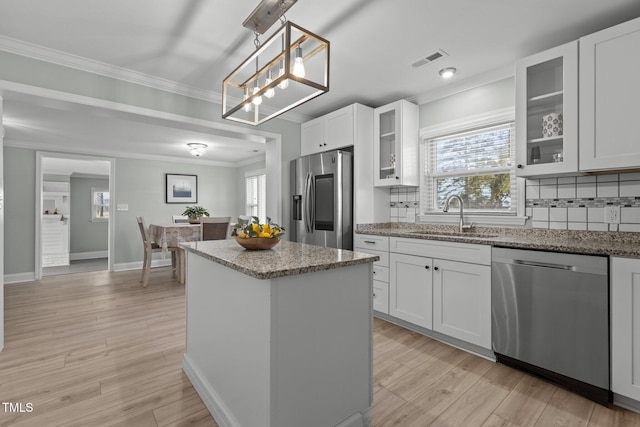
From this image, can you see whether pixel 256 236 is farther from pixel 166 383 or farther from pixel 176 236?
pixel 176 236

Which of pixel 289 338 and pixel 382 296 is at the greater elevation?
pixel 289 338

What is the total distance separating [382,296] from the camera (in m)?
3.06

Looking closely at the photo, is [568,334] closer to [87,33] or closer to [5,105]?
[87,33]

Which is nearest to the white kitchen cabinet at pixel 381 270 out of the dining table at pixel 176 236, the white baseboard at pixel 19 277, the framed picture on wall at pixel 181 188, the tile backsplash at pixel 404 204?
the tile backsplash at pixel 404 204

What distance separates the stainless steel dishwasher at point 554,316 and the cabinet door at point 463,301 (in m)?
0.06

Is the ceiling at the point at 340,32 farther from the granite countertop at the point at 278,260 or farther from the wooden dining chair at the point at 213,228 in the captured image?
the wooden dining chair at the point at 213,228

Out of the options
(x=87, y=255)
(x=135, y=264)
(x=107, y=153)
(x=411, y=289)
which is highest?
(x=107, y=153)

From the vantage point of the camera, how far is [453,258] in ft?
8.05

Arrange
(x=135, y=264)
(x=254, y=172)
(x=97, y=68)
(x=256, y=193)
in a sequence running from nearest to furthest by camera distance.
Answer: (x=97, y=68), (x=135, y=264), (x=254, y=172), (x=256, y=193)

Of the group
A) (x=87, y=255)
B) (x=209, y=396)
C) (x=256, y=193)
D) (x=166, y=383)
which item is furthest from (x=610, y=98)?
(x=87, y=255)

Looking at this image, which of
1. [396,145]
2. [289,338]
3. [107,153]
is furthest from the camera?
[107,153]

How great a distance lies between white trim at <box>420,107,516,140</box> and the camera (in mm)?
2775

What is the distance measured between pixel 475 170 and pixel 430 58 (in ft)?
3.74

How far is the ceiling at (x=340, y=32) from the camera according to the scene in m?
1.95
